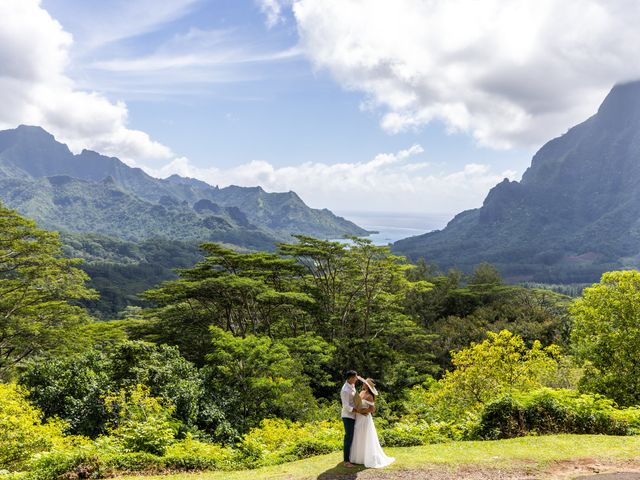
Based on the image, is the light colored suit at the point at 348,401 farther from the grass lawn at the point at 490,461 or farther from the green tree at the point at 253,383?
the green tree at the point at 253,383

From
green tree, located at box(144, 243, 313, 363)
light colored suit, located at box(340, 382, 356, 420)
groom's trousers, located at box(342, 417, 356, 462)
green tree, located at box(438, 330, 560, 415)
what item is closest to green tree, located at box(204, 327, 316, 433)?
green tree, located at box(144, 243, 313, 363)

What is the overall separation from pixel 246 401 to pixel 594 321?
1532 cm

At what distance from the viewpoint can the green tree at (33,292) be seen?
23312 mm

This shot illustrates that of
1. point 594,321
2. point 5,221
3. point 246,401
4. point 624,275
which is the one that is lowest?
point 246,401

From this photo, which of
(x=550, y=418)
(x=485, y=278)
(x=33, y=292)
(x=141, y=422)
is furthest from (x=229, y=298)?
(x=485, y=278)

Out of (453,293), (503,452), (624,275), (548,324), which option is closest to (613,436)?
(503,452)

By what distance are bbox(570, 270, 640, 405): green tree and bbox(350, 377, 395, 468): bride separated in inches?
409

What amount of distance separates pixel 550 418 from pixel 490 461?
355 cm

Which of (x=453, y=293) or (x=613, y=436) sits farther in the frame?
(x=453, y=293)

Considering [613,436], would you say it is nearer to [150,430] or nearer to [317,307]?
[150,430]

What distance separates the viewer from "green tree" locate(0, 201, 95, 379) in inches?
918

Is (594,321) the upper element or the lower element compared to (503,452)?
upper

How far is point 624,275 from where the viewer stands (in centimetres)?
1513

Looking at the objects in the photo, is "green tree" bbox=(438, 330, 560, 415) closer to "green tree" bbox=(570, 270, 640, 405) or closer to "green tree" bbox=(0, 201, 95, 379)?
"green tree" bbox=(570, 270, 640, 405)
